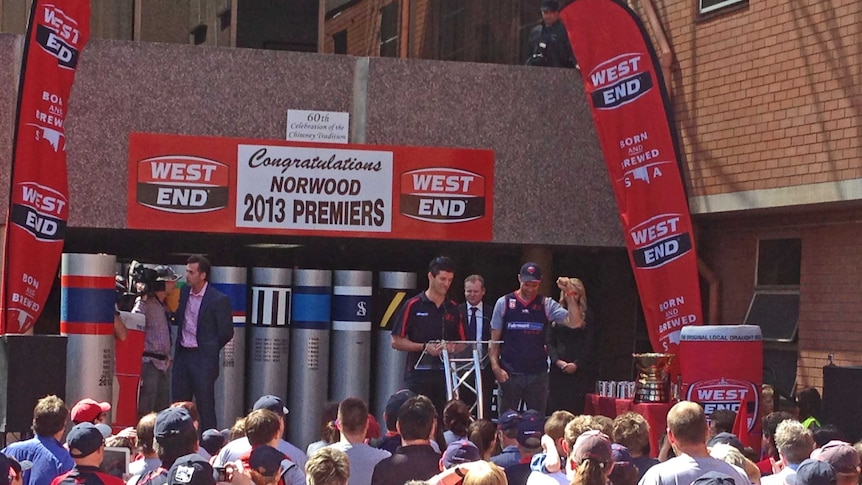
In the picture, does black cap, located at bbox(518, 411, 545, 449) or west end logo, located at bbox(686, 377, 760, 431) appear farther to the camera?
west end logo, located at bbox(686, 377, 760, 431)

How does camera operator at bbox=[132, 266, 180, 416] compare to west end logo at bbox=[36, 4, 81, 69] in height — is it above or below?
below

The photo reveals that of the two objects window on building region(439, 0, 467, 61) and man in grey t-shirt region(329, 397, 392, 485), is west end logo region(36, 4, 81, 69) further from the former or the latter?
man in grey t-shirt region(329, 397, 392, 485)

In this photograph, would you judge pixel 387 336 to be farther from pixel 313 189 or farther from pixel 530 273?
pixel 530 273

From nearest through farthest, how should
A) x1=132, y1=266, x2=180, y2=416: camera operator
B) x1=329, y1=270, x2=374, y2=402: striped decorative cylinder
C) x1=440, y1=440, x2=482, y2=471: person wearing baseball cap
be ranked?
x1=440, y1=440, x2=482, y2=471: person wearing baseball cap → x1=132, y1=266, x2=180, y2=416: camera operator → x1=329, y1=270, x2=374, y2=402: striped decorative cylinder

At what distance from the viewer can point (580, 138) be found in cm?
1449

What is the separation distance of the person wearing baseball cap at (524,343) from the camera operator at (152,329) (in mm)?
2890

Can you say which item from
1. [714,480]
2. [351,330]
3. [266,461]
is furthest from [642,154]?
[714,480]

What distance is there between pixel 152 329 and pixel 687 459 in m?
7.04

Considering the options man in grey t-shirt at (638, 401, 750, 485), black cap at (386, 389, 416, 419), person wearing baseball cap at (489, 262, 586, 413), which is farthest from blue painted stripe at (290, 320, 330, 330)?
man in grey t-shirt at (638, 401, 750, 485)

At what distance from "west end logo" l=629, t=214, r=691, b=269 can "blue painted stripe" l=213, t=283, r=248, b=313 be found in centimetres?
382

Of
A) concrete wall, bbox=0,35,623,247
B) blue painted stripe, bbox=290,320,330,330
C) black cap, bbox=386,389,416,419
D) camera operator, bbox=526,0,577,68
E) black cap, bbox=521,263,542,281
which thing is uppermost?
camera operator, bbox=526,0,577,68

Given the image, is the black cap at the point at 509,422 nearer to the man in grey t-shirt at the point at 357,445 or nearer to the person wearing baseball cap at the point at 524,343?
the man in grey t-shirt at the point at 357,445

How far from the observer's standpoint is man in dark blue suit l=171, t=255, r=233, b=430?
38.7 ft

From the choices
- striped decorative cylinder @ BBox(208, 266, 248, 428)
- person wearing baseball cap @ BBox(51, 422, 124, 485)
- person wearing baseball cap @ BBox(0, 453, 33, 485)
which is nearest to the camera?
person wearing baseball cap @ BBox(0, 453, 33, 485)
